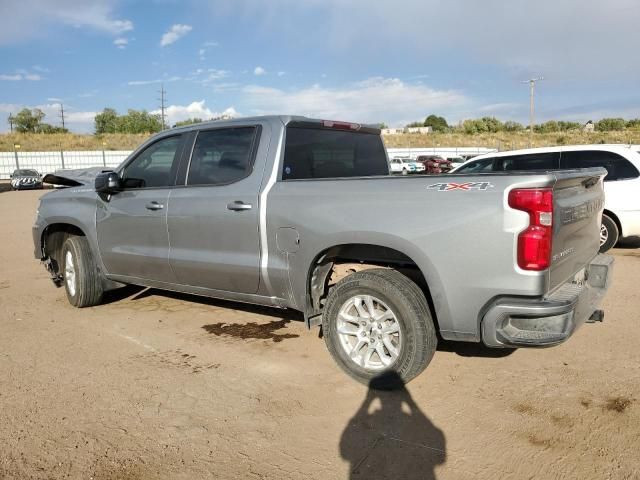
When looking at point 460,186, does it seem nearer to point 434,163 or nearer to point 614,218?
point 614,218

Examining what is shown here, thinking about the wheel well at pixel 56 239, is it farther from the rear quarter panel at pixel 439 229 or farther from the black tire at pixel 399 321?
the black tire at pixel 399 321

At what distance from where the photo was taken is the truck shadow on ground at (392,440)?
285 centimetres

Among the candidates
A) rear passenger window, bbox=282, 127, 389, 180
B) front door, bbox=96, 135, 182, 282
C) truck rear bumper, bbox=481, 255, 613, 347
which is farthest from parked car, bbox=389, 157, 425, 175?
truck rear bumper, bbox=481, 255, 613, 347

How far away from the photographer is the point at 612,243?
27.1 ft

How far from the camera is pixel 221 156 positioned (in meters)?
4.66

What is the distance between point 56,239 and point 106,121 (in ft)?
295

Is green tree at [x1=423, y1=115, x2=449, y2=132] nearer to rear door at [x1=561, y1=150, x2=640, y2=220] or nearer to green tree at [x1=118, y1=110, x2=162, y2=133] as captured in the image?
green tree at [x1=118, y1=110, x2=162, y2=133]

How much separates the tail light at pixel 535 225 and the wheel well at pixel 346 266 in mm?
809

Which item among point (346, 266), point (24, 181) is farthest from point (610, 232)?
point (24, 181)

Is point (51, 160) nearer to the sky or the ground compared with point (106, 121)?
nearer to the ground

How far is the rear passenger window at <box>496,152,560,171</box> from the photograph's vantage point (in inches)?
342

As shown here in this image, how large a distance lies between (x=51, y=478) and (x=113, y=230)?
2974 millimetres

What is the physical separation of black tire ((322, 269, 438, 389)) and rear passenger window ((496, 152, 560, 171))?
6041 mm

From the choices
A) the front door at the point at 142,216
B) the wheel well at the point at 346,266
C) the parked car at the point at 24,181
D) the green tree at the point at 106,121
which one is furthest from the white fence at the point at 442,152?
the green tree at the point at 106,121
